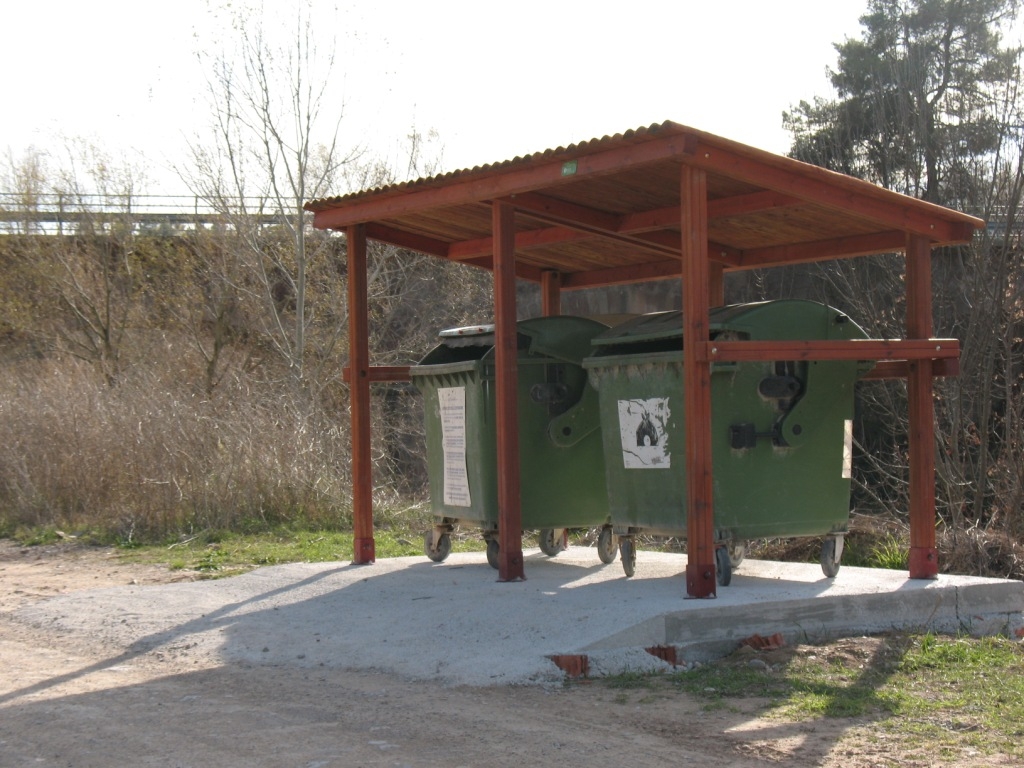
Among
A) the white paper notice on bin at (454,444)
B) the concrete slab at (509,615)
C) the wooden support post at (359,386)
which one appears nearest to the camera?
the concrete slab at (509,615)

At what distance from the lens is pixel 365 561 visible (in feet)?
32.1

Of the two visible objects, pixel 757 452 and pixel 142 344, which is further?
pixel 142 344

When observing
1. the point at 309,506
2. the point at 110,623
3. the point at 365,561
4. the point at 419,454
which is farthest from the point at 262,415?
the point at 110,623

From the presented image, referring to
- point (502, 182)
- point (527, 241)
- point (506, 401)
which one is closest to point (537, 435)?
point (506, 401)

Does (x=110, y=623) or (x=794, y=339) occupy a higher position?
(x=794, y=339)

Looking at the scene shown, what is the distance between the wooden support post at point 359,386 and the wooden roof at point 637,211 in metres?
0.29

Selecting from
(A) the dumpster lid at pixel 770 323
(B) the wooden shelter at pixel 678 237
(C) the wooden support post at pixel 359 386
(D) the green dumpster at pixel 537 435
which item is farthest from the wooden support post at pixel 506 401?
(C) the wooden support post at pixel 359 386

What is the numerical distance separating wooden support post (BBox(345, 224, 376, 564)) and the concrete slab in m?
0.54

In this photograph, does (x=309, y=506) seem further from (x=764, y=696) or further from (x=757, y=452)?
(x=764, y=696)

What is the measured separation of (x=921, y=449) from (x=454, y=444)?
346cm

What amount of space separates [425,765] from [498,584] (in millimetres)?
3465

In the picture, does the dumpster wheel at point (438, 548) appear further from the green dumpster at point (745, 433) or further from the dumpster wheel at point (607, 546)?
the green dumpster at point (745, 433)

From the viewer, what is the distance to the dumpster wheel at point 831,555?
8.00 metres

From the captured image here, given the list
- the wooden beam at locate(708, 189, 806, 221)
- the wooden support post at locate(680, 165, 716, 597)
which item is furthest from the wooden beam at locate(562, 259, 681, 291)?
the wooden support post at locate(680, 165, 716, 597)
